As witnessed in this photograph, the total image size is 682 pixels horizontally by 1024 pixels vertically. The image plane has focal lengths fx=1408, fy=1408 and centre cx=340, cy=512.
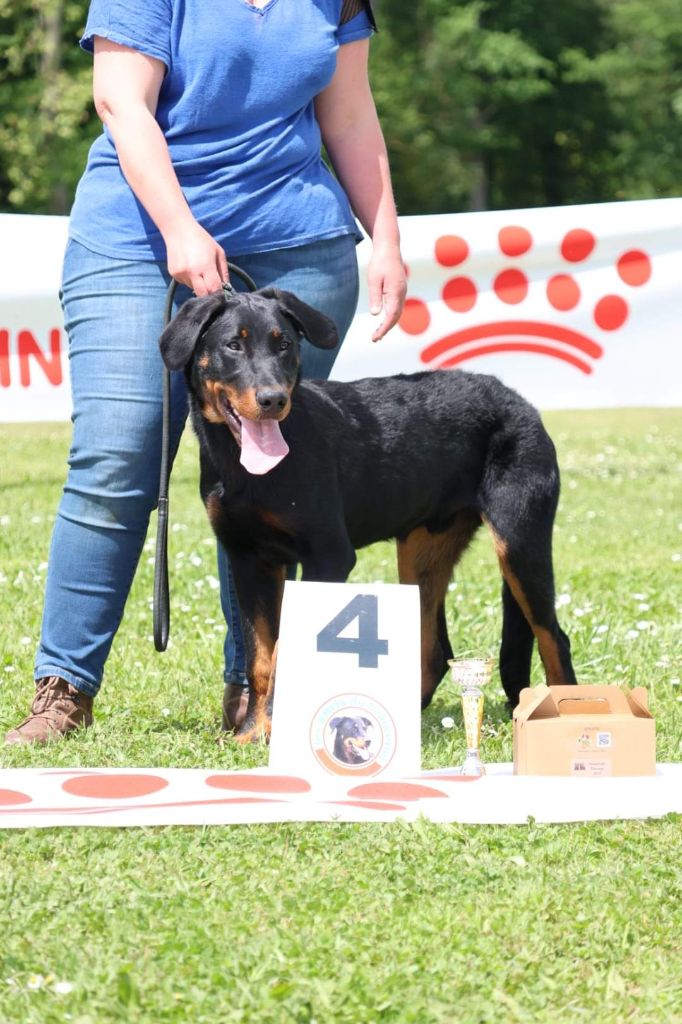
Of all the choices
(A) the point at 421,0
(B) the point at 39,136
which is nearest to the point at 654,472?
(B) the point at 39,136

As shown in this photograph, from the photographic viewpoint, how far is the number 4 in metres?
3.62

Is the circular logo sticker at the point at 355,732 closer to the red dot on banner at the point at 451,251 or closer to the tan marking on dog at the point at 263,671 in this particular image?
the tan marking on dog at the point at 263,671

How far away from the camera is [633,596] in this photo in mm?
6285

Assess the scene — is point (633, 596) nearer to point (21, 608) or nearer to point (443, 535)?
point (443, 535)

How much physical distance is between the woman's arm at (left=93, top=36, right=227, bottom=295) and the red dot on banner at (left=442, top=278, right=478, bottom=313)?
6141mm

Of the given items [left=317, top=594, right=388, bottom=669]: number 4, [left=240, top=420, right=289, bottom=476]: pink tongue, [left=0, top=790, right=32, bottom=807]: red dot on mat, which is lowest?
[left=0, top=790, right=32, bottom=807]: red dot on mat

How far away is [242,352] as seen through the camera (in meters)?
3.71

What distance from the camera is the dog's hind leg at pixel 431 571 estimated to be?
15.2 feet

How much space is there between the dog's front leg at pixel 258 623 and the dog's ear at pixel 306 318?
2.18 ft

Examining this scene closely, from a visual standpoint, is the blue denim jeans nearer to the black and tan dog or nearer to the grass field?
the black and tan dog

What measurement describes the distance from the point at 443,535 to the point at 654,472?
7.64 m

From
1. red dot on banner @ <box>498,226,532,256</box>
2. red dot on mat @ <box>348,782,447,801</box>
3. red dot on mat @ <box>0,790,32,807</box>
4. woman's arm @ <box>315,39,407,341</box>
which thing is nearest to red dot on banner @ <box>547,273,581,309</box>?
red dot on banner @ <box>498,226,532,256</box>

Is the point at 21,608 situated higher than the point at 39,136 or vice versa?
the point at 39,136

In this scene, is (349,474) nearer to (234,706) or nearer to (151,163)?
(234,706)
